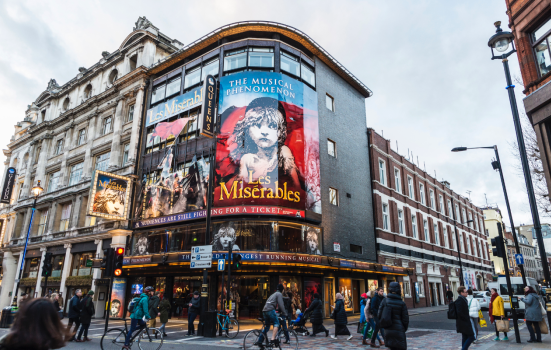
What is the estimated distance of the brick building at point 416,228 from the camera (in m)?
30.4

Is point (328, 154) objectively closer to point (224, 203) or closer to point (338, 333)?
point (224, 203)

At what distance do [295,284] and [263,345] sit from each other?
1210cm

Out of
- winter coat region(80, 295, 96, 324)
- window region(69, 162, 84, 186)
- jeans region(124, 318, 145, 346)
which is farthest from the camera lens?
window region(69, 162, 84, 186)

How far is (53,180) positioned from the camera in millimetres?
36562

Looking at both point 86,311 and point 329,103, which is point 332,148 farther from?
point 86,311

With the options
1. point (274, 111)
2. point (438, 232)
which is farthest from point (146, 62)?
point (438, 232)

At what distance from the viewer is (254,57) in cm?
2453

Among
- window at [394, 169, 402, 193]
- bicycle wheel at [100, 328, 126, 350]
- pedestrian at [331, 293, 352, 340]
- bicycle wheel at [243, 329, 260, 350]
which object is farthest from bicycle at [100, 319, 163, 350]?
window at [394, 169, 402, 193]

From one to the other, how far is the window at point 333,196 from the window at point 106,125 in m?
20.4

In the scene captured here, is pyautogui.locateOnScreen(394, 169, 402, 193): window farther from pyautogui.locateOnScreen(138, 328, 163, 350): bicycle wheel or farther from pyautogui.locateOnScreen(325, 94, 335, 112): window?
pyautogui.locateOnScreen(138, 328, 163, 350): bicycle wheel

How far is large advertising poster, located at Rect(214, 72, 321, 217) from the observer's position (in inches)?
829

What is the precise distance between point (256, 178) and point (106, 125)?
1886cm

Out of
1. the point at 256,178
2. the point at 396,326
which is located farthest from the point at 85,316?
the point at 256,178

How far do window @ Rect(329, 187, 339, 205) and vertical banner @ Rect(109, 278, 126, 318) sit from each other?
15.2m
